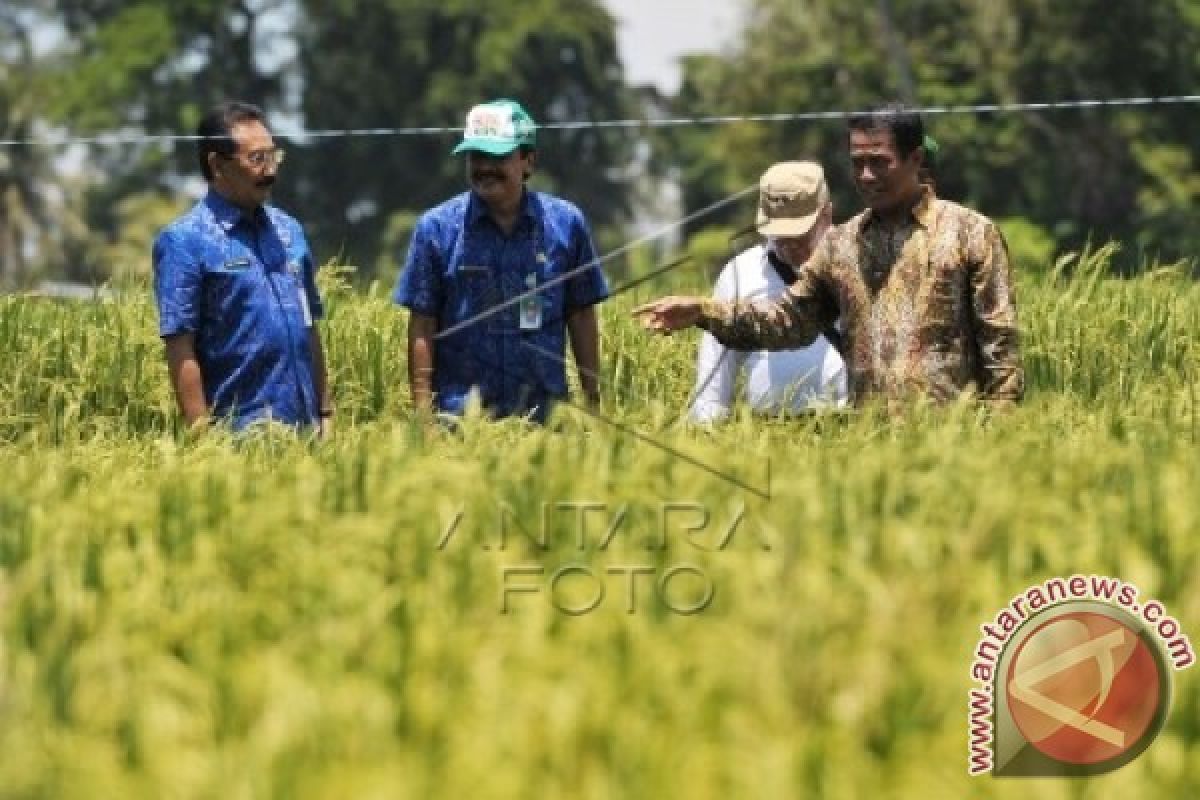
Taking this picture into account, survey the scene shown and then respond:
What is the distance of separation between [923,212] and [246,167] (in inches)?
72.1

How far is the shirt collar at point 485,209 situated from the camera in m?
6.61

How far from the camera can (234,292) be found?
6488mm

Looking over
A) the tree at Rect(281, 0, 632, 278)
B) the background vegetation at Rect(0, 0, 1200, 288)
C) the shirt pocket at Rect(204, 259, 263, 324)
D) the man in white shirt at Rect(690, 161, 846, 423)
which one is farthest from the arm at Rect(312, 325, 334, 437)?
the tree at Rect(281, 0, 632, 278)

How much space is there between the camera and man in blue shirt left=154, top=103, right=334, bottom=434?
253 inches

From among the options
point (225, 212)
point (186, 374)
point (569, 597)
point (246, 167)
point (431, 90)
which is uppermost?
point (431, 90)

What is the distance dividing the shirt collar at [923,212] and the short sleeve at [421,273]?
1261mm

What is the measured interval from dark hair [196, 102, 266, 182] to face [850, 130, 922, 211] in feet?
5.42

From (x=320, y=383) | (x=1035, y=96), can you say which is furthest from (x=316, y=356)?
(x=1035, y=96)

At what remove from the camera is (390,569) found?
3.70m

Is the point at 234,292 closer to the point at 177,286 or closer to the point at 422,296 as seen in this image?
the point at 177,286

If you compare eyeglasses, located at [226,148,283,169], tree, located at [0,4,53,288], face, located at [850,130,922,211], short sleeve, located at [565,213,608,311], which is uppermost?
tree, located at [0,4,53,288]

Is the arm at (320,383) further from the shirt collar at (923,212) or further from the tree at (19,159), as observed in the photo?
the tree at (19,159)

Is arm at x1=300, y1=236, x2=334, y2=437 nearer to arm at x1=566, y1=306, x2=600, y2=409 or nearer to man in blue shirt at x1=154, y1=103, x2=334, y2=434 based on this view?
man in blue shirt at x1=154, y1=103, x2=334, y2=434

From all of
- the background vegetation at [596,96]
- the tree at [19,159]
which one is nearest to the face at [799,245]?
the background vegetation at [596,96]
